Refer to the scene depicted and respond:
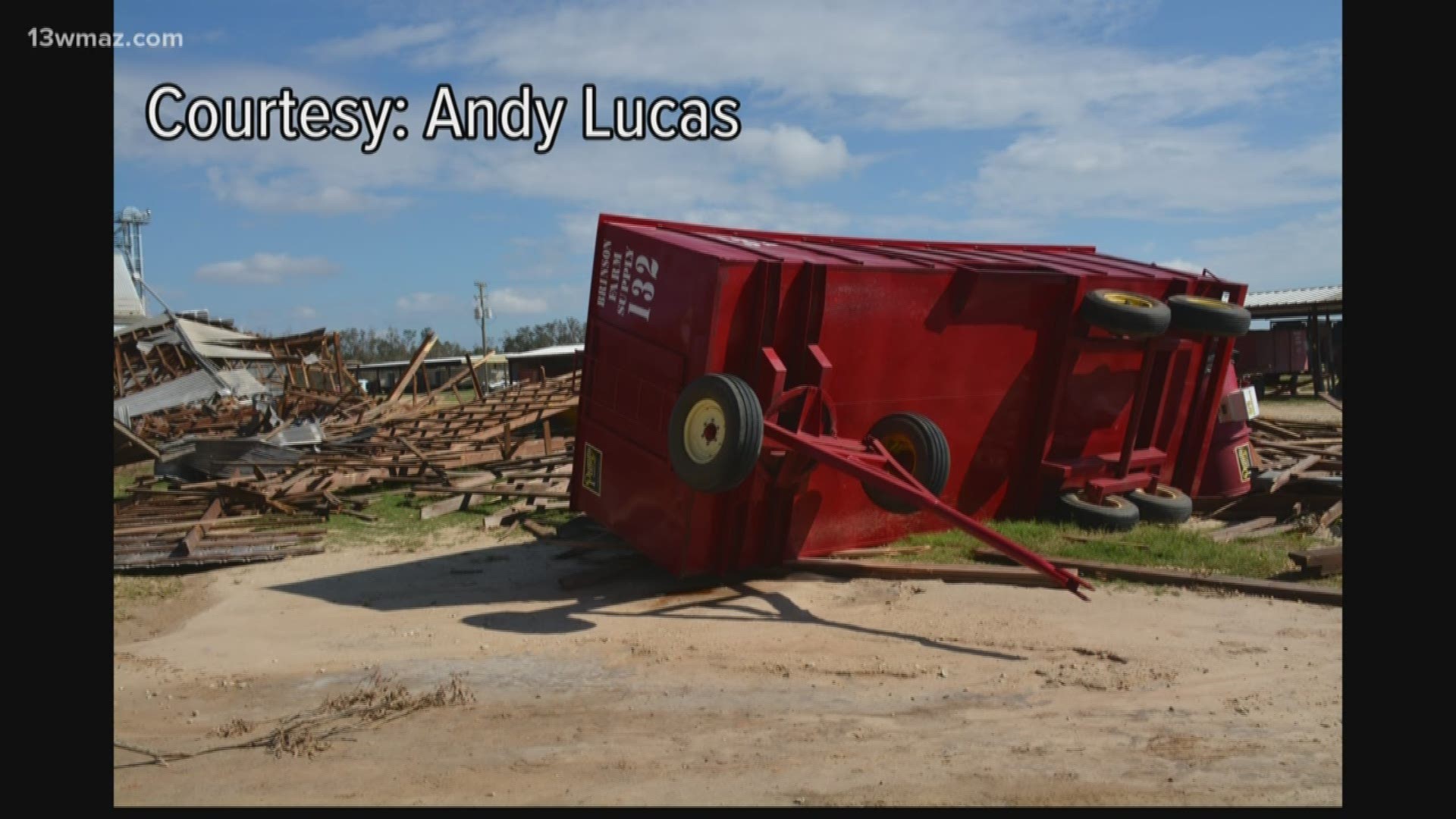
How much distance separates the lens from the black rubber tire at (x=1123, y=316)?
382 inches

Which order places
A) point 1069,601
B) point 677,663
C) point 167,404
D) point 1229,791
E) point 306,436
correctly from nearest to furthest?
point 1229,791 < point 677,663 < point 1069,601 < point 306,436 < point 167,404

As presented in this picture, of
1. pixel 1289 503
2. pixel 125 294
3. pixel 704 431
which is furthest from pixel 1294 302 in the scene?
pixel 125 294

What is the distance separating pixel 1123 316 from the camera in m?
9.70

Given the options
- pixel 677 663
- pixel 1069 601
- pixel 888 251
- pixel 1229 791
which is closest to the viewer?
pixel 1229 791

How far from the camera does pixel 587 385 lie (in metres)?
9.22

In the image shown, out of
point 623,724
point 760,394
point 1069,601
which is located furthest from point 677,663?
point 1069,601

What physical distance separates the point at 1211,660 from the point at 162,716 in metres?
5.94

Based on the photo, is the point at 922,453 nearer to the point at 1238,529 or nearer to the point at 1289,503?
the point at 1238,529

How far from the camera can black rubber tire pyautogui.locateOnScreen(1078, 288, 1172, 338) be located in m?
9.70

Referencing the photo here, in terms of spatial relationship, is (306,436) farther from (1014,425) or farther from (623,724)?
(623,724)

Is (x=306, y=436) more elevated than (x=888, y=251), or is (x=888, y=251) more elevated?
(x=888, y=251)

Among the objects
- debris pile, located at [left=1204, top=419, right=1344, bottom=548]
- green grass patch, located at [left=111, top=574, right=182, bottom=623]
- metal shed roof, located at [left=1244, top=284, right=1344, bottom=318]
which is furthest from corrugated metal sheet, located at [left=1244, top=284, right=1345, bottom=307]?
green grass patch, located at [left=111, top=574, right=182, bottom=623]

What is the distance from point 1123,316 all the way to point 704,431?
4533 mm

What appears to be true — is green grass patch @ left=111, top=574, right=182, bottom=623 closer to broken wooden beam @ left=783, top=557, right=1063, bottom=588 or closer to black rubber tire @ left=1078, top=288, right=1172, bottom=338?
broken wooden beam @ left=783, top=557, right=1063, bottom=588
